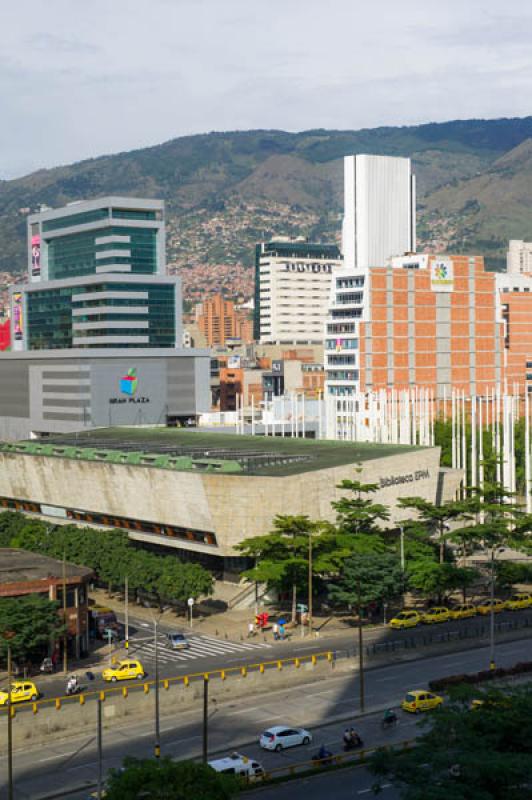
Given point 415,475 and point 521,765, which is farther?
point 415,475

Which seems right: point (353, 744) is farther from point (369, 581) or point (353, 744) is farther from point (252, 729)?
point (369, 581)

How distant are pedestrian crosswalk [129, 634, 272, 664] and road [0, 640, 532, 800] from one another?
42.6ft

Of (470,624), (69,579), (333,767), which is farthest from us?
(470,624)

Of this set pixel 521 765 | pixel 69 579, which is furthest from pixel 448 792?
pixel 69 579

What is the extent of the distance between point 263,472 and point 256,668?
34842 millimetres

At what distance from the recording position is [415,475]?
457 feet

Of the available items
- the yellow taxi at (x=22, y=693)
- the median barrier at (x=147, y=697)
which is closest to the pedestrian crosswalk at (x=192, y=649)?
the median barrier at (x=147, y=697)

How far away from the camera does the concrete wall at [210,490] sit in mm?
121375

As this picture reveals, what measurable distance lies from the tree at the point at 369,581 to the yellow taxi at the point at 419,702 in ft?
79.2

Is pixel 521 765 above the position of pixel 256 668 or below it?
above

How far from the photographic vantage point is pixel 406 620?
361ft

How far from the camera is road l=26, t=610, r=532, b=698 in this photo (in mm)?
96812

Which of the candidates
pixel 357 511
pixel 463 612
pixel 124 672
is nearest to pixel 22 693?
pixel 124 672

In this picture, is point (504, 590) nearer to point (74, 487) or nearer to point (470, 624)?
point (470, 624)
